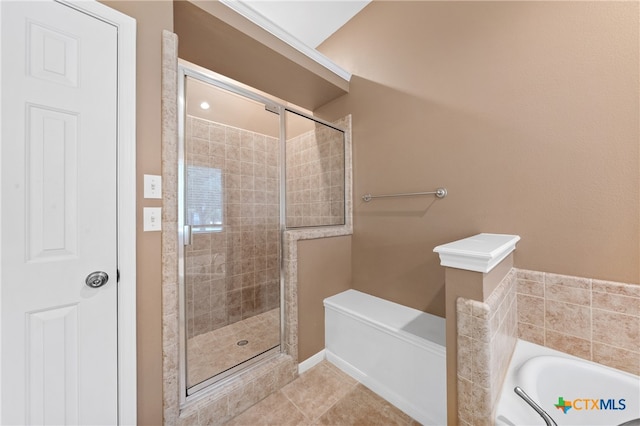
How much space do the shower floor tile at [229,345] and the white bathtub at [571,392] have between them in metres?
1.29

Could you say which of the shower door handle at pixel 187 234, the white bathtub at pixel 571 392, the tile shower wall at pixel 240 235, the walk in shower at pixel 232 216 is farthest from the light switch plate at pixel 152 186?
the white bathtub at pixel 571 392

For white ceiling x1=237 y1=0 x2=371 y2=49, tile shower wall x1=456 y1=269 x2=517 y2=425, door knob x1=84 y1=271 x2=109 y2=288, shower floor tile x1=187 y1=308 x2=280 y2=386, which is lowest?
shower floor tile x1=187 y1=308 x2=280 y2=386

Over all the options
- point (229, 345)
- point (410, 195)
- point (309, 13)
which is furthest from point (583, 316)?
point (309, 13)

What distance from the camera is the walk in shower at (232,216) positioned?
4.08ft

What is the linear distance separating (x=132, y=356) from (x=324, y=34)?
283 centimetres

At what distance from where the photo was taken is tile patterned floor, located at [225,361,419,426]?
1214 millimetres

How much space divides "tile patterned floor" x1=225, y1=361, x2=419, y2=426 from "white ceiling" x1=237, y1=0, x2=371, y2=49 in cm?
249

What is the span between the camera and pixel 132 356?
36.1 inches

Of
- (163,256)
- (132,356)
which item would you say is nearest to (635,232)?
(163,256)

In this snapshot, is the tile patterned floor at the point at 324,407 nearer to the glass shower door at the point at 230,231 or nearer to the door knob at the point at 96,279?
the glass shower door at the point at 230,231

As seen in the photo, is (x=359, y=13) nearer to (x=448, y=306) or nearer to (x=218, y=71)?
(x=218, y=71)

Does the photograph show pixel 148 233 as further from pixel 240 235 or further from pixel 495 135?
pixel 495 135

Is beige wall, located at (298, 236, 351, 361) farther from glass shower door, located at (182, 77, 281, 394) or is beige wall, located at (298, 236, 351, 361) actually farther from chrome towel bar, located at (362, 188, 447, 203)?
chrome towel bar, located at (362, 188, 447, 203)

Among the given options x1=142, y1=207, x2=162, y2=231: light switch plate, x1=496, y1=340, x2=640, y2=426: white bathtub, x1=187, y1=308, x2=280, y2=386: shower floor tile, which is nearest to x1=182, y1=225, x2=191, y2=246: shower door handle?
x1=142, y1=207, x2=162, y2=231: light switch plate
